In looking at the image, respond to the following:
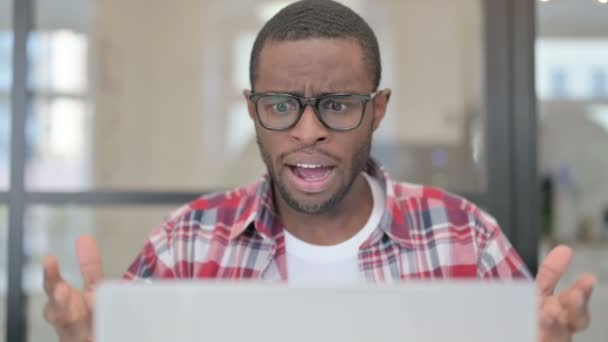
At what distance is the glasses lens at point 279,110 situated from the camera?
130cm

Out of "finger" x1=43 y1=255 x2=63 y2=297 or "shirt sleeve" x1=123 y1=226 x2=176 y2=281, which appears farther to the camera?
"shirt sleeve" x1=123 y1=226 x2=176 y2=281

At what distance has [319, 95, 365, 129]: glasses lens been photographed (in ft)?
4.27

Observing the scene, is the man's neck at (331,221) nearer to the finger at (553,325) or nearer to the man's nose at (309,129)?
the man's nose at (309,129)

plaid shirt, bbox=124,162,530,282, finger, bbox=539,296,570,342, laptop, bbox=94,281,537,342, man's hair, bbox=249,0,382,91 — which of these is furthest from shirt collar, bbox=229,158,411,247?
laptop, bbox=94,281,537,342

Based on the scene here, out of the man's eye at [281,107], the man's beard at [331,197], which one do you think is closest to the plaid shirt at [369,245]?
the man's beard at [331,197]

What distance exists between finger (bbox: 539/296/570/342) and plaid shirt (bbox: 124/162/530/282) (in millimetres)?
425

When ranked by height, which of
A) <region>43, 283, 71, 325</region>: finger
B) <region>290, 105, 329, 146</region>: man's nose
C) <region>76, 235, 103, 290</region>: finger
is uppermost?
<region>290, 105, 329, 146</region>: man's nose

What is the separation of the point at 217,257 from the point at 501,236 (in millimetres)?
572

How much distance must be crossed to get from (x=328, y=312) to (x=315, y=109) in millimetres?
679

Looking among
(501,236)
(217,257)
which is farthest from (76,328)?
(501,236)

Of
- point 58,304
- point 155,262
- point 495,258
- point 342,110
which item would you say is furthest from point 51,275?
point 495,258

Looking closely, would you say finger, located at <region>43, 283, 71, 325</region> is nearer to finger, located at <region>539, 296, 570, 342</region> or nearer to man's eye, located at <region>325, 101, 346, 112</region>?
man's eye, located at <region>325, 101, 346, 112</region>

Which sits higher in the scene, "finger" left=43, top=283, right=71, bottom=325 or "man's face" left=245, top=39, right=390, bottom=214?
"man's face" left=245, top=39, right=390, bottom=214

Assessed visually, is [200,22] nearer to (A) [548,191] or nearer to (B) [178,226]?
(A) [548,191]
